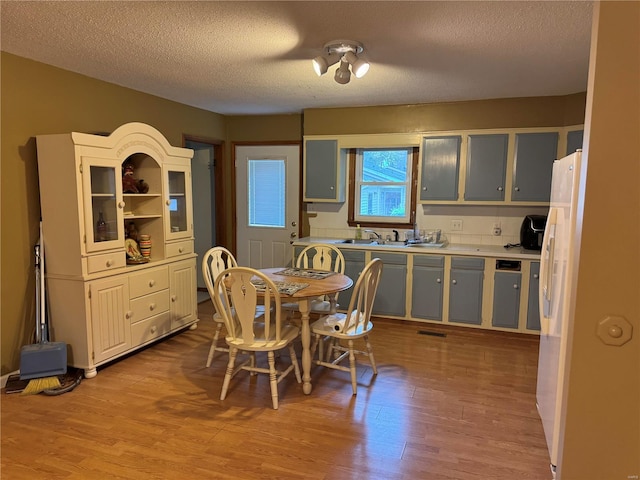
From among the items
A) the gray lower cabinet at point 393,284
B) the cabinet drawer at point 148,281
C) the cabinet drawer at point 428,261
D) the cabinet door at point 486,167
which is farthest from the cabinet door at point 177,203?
the cabinet door at point 486,167

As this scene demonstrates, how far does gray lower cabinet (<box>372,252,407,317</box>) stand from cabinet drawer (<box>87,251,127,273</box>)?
7.79 feet

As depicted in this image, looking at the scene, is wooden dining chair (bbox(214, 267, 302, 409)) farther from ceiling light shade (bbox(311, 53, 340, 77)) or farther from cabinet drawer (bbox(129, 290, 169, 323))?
ceiling light shade (bbox(311, 53, 340, 77))

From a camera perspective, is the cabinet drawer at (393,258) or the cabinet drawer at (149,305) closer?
the cabinet drawer at (149,305)

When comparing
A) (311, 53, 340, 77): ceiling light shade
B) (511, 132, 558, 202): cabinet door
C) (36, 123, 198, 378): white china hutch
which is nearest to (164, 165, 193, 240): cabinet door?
(36, 123, 198, 378): white china hutch

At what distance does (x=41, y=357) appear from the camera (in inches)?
116

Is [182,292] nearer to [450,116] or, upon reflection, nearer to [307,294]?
[307,294]

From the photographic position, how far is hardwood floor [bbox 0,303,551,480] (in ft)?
7.10

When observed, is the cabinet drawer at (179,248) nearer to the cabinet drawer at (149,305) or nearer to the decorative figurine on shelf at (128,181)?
the cabinet drawer at (149,305)

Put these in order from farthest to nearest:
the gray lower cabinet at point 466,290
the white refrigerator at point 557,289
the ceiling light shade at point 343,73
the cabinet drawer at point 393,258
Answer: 1. the cabinet drawer at point 393,258
2. the gray lower cabinet at point 466,290
3. the ceiling light shade at point 343,73
4. the white refrigerator at point 557,289

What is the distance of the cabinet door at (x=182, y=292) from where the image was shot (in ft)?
12.9

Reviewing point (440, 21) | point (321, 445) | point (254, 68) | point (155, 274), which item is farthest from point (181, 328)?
point (440, 21)

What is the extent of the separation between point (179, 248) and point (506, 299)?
3120mm

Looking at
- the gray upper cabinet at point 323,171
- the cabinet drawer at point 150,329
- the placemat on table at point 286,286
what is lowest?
the cabinet drawer at point 150,329

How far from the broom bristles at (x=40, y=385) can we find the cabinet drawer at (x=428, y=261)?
317 centimetres
